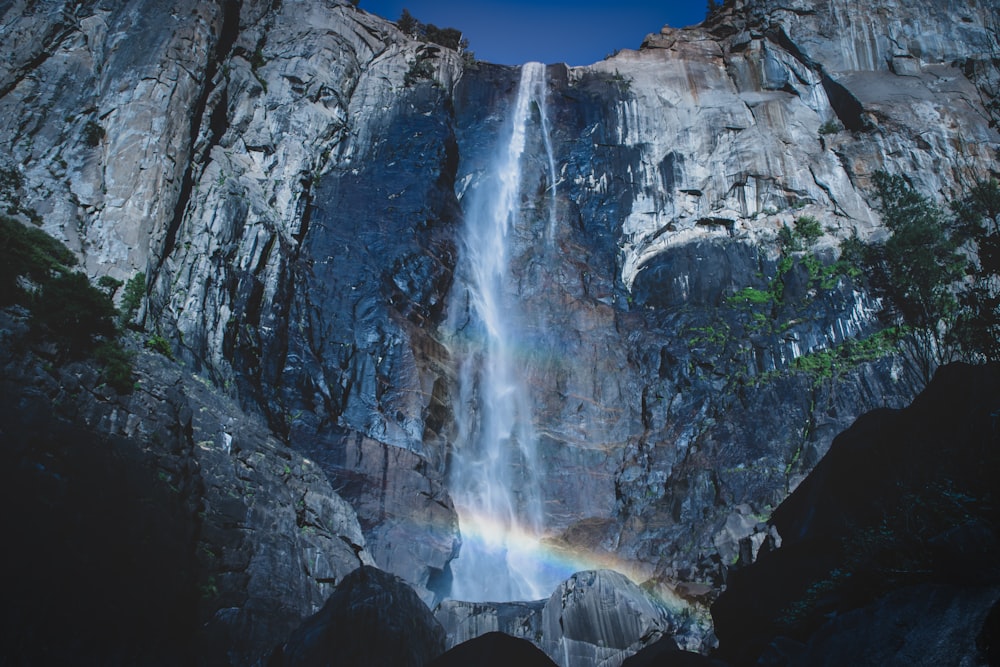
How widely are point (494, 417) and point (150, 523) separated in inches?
649

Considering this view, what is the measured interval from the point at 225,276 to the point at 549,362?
47.2 feet

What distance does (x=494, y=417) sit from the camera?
30125 millimetres

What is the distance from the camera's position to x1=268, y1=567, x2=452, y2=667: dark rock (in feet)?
49.3

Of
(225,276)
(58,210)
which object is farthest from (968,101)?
(58,210)

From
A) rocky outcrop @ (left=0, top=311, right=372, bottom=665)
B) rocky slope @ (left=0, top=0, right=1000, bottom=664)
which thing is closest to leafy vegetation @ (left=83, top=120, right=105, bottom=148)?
rocky slope @ (left=0, top=0, right=1000, bottom=664)

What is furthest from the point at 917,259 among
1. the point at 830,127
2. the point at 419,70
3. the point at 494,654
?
the point at 419,70

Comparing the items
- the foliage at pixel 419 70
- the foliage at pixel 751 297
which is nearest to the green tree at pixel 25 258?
the foliage at pixel 419 70

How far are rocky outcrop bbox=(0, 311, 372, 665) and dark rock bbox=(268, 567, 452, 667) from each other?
1055 mm

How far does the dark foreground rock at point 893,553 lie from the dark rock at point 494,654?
13.5 feet

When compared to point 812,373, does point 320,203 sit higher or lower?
higher

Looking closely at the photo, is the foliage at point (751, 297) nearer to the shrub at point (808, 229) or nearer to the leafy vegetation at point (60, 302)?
the shrub at point (808, 229)

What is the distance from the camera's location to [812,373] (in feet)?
91.7

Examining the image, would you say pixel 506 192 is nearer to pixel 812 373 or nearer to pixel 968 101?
pixel 812 373

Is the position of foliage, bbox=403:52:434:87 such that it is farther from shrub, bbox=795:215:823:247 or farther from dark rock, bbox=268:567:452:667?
dark rock, bbox=268:567:452:667
